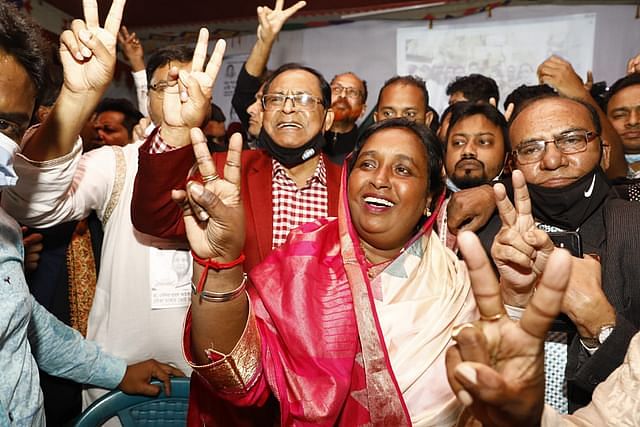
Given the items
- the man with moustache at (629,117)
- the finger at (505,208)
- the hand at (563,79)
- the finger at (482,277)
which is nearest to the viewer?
the finger at (482,277)

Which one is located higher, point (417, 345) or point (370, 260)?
point (370, 260)

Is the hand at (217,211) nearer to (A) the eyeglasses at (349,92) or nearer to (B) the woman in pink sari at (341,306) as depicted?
(B) the woman in pink sari at (341,306)

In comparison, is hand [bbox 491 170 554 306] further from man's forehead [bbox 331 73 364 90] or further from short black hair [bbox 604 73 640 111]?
man's forehead [bbox 331 73 364 90]

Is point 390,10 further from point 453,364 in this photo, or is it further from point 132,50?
point 453,364

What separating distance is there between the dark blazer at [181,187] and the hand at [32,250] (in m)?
0.54

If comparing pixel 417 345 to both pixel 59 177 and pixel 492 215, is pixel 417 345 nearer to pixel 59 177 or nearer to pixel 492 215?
pixel 492 215

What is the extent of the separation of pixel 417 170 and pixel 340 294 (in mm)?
536

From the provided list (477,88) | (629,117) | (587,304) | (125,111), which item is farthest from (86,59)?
(477,88)

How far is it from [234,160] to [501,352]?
78 centimetres

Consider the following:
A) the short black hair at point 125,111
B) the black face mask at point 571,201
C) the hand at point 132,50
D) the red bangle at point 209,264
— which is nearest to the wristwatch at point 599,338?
the black face mask at point 571,201

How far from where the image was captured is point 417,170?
193cm

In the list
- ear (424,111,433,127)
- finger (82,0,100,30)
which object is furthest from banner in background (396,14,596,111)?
finger (82,0,100,30)

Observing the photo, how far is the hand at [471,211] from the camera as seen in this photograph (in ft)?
7.52

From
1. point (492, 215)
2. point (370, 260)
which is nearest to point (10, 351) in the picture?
point (370, 260)
